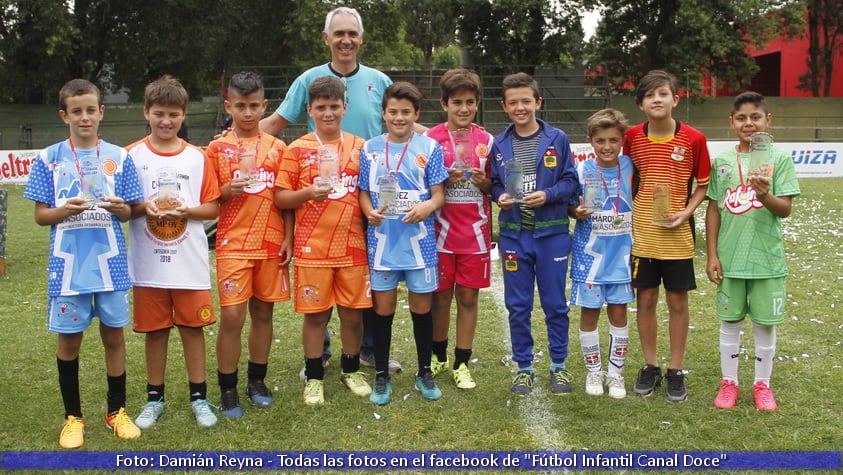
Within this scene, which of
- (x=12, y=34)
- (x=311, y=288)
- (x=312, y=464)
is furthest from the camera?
(x=12, y=34)

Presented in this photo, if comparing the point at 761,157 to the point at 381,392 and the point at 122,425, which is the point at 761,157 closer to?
the point at 381,392

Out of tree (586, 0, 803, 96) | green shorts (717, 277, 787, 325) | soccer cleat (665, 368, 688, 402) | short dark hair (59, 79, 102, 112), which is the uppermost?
tree (586, 0, 803, 96)

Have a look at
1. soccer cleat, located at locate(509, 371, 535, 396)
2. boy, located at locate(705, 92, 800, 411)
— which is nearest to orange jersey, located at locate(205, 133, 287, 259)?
soccer cleat, located at locate(509, 371, 535, 396)

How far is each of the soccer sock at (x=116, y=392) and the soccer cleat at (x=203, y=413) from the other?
0.40m

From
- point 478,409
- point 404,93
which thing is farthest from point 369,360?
point 404,93

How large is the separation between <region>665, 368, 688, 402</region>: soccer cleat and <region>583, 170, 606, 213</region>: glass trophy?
1.13m

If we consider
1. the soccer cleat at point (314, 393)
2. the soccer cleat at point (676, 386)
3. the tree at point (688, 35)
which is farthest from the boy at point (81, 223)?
the tree at point (688, 35)

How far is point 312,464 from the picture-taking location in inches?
148

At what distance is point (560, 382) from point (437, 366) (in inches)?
34.6

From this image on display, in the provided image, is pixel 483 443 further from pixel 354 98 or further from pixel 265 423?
pixel 354 98

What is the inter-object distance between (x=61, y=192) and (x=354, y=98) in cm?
198

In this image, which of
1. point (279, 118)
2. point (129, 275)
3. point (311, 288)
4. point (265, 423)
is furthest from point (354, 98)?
point (265, 423)

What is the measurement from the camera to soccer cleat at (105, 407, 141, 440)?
13.3 ft

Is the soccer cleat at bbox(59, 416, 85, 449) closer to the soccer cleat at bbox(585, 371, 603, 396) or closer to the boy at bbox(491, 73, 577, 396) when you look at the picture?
the boy at bbox(491, 73, 577, 396)
